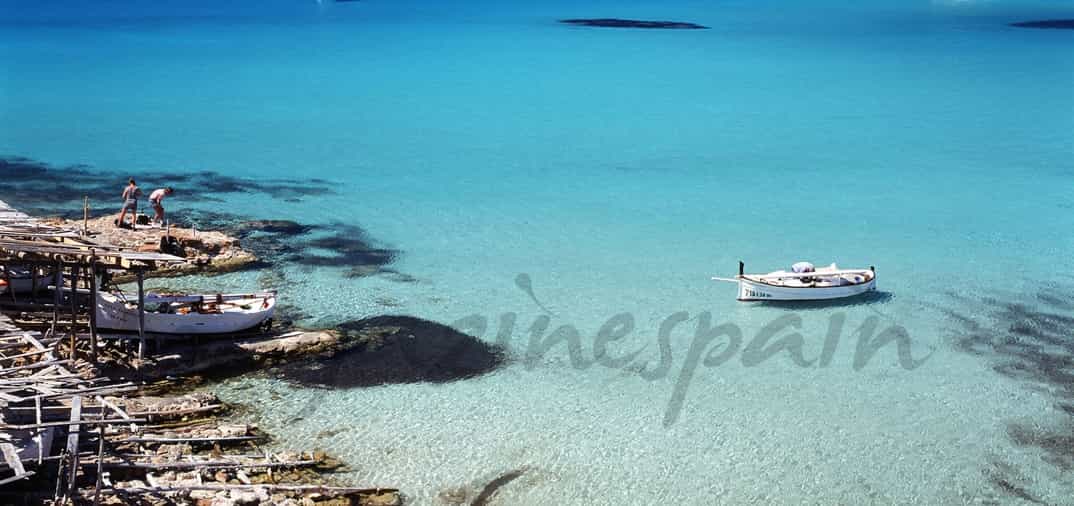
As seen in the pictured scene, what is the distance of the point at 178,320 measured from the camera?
23.1 meters

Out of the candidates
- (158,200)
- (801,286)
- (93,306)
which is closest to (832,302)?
(801,286)

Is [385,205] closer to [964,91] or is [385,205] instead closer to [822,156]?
[822,156]

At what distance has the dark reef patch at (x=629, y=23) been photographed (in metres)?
102

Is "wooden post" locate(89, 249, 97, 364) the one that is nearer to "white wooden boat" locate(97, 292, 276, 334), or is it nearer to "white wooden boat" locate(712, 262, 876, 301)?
"white wooden boat" locate(97, 292, 276, 334)

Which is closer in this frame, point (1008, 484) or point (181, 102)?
point (1008, 484)

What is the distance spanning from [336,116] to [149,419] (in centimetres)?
3984

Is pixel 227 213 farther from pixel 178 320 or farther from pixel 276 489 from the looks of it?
pixel 276 489

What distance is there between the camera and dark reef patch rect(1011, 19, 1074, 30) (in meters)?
99.0

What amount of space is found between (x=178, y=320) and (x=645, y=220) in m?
19.4

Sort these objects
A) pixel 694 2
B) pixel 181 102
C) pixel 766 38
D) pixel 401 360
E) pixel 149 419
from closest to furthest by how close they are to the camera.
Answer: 1. pixel 149 419
2. pixel 401 360
3. pixel 181 102
4. pixel 766 38
5. pixel 694 2

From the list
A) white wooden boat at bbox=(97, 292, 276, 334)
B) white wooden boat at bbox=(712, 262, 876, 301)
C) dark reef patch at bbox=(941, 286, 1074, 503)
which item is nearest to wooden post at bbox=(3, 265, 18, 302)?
white wooden boat at bbox=(97, 292, 276, 334)

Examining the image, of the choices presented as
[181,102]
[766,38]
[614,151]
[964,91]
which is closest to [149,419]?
[614,151]

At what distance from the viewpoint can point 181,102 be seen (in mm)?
60906

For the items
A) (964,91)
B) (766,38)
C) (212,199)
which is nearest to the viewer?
(212,199)
